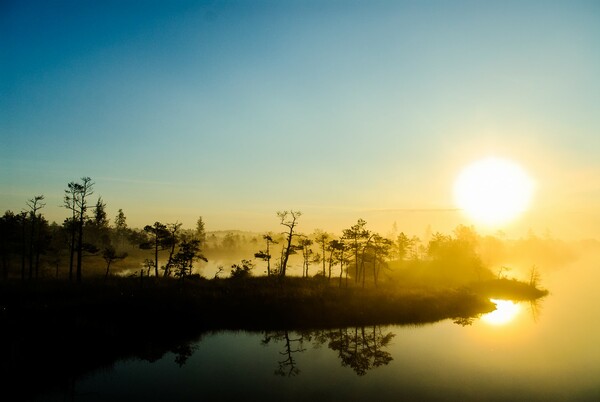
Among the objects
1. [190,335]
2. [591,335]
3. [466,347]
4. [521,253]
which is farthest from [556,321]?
[521,253]

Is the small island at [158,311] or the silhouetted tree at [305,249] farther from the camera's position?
the silhouetted tree at [305,249]

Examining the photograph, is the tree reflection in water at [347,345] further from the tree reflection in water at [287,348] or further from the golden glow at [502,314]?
the golden glow at [502,314]

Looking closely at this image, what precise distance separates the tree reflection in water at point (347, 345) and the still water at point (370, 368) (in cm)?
9

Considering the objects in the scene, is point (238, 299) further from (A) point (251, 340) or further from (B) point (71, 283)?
(B) point (71, 283)

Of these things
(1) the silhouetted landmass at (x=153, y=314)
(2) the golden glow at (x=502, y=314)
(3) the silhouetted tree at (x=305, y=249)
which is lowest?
Answer: (2) the golden glow at (x=502, y=314)

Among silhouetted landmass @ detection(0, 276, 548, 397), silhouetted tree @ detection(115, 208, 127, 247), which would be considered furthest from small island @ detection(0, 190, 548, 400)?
silhouetted tree @ detection(115, 208, 127, 247)

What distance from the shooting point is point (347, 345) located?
2761 cm

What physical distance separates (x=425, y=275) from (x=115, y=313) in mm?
69266

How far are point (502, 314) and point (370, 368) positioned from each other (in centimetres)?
3139

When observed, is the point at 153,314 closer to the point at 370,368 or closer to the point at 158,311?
the point at 158,311

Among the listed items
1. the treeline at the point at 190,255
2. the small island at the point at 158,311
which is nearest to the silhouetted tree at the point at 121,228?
the treeline at the point at 190,255

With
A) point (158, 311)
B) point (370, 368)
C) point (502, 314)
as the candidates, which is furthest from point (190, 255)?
point (502, 314)

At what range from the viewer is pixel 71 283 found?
123 feet

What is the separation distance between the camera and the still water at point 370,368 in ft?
60.6
